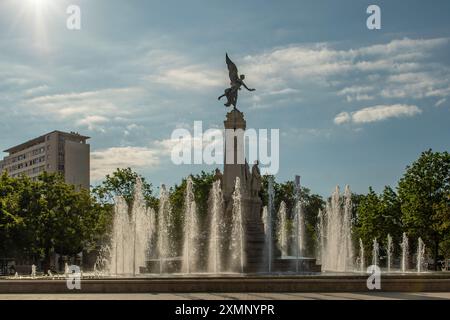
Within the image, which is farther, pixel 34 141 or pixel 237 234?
pixel 34 141

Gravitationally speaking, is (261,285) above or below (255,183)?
below

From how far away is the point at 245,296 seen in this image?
67.5ft

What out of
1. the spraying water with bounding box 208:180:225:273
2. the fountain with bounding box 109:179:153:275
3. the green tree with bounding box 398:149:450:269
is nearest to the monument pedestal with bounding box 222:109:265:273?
the spraying water with bounding box 208:180:225:273

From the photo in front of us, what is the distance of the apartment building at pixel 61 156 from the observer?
113 meters

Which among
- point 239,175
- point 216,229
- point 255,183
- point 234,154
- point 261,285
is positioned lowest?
point 261,285

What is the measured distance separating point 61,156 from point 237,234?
84.8 m

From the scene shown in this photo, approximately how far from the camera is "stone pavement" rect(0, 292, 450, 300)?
1994cm

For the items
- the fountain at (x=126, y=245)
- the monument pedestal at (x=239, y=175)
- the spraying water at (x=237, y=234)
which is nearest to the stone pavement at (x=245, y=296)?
the spraying water at (x=237, y=234)

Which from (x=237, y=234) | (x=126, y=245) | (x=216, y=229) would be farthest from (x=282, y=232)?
(x=126, y=245)

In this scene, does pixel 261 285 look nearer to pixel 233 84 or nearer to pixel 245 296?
pixel 245 296

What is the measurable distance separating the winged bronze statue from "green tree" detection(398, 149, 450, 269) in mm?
18002
